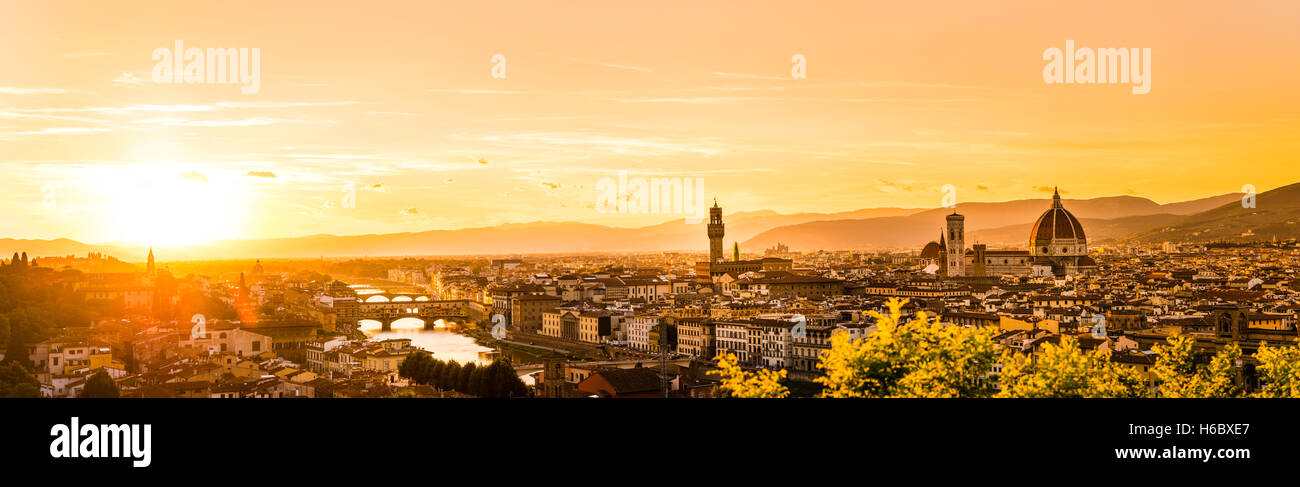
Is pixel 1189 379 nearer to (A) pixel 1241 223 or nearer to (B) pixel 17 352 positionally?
(B) pixel 17 352

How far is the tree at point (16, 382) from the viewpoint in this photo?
12939 millimetres

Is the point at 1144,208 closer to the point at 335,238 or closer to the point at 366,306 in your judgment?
the point at 366,306

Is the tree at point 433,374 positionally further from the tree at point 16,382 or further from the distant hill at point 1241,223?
the distant hill at point 1241,223

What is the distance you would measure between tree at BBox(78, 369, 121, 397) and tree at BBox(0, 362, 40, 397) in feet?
1.84

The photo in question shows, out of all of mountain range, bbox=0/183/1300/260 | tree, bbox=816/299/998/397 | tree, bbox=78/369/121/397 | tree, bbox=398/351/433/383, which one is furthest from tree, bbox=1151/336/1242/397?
mountain range, bbox=0/183/1300/260

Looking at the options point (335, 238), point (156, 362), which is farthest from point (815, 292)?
point (335, 238)

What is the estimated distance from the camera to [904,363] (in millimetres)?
4715

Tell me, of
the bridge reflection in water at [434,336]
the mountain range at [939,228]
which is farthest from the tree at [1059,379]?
the mountain range at [939,228]

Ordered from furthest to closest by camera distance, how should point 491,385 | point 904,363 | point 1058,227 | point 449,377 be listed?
point 1058,227 < point 449,377 < point 491,385 < point 904,363

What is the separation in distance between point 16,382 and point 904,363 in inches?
516

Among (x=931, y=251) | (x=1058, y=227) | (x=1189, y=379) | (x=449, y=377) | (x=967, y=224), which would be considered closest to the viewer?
(x=1189, y=379)

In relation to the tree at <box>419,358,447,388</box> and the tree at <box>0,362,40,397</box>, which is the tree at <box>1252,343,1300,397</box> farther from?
the tree at <box>0,362,40,397</box>

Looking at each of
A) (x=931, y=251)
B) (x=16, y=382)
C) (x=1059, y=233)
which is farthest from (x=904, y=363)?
(x=931, y=251)
